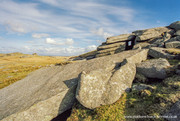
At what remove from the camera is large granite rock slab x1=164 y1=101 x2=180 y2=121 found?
6105 mm

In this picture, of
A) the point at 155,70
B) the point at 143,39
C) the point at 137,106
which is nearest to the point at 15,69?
the point at 143,39

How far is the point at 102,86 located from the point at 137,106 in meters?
3.27

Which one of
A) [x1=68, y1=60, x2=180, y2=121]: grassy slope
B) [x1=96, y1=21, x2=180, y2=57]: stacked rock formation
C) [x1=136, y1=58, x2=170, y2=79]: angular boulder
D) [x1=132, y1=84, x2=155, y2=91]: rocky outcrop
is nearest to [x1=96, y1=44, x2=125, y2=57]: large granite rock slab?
[x1=96, y1=21, x2=180, y2=57]: stacked rock formation

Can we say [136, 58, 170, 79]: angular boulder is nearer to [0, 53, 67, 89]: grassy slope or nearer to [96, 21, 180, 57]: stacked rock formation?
[96, 21, 180, 57]: stacked rock formation

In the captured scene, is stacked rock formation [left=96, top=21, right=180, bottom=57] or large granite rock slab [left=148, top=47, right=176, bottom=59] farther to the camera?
stacked rock formation [left=96, top=21, right=180, bottom=57]

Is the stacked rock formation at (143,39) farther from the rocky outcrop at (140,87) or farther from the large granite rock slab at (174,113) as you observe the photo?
the large granite rock slab at (174,113)

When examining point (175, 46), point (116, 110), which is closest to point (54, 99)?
point (116, 110)

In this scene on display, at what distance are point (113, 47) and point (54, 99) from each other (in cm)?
2218

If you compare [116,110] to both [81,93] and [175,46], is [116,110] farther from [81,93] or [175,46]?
[175,46]

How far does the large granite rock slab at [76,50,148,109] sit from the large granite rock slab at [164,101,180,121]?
362cm

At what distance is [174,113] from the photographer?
6320 mm

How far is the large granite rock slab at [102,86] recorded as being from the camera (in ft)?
28.7

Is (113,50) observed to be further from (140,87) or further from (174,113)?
(174,113)

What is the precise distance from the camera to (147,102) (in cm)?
816
